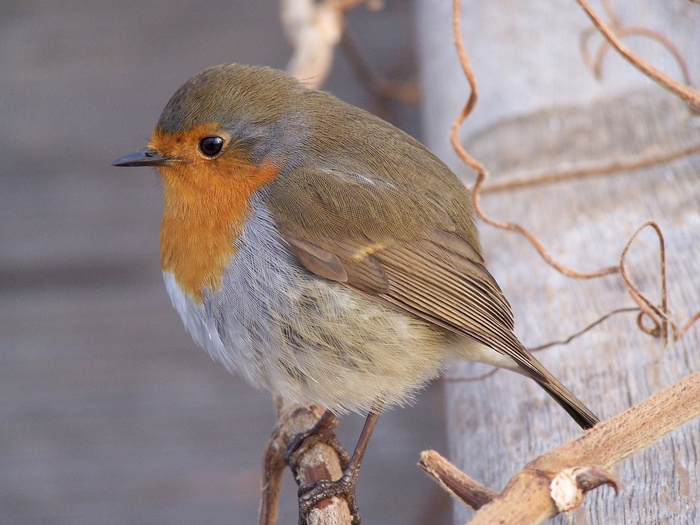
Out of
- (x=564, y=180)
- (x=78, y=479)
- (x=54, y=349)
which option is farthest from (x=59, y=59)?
(x=564, y=180)

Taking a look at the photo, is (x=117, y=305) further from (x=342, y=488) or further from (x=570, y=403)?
(x=570, y=403)

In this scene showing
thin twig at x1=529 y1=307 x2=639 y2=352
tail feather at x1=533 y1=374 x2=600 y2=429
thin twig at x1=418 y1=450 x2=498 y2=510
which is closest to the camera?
thin twig at x1=418 y1=450 x2=498 y2=510

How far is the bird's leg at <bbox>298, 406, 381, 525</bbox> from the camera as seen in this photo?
5.67 ft

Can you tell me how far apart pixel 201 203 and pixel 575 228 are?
94cm

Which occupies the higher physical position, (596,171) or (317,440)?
(596,171)

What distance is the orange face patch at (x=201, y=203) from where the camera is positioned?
196 centimetres

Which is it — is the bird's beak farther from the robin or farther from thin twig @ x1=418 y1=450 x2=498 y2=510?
thin twig @ x1=418 y1=450 x2=498 y2=510

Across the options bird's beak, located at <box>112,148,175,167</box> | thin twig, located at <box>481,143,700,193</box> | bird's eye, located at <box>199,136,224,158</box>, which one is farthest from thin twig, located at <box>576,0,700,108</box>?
bird's beak, located at <box>112,148,175,167</box>

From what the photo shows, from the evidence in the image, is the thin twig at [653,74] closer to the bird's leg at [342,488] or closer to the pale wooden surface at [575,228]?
the pale wooden surface at [575,228]

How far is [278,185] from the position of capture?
2.01m

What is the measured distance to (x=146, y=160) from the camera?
2.07 meters

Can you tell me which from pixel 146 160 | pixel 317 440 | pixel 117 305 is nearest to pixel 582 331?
pixel 317 440

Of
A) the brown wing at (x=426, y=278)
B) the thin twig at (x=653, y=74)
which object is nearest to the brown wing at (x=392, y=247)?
the brown wing at (x=426, y=278)

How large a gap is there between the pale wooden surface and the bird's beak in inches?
34.0
